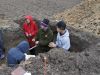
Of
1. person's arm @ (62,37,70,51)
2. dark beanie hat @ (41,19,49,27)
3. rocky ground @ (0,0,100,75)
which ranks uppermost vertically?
dark beanie hat @ (41,19,49,27)

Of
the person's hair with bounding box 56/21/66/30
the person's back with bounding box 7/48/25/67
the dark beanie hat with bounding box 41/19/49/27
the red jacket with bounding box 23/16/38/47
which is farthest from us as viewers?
the red jacket with bounding box 23/16/38/47

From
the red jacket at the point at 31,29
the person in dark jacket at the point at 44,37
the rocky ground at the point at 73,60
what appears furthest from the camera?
the red jacket at the point at 31,29

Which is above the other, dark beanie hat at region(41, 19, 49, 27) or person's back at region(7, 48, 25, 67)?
dark beanie hat at region(41, 19, 49, 27)

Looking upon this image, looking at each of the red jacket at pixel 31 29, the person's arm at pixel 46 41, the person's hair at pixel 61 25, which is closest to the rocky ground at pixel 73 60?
the person's hair at pixel 61 25

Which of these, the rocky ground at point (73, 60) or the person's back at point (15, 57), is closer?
the rocky ground at point (73, 60)

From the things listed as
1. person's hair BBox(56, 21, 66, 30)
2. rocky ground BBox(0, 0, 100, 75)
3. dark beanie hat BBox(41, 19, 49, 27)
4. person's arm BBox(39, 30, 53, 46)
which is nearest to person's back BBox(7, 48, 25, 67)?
rocky ground BBox(0, 0, 100, 75)

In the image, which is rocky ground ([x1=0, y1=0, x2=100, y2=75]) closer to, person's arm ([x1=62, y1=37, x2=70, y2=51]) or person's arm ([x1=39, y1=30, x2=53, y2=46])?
person's arm ([x1=62, y1=37, x2=70, y2=51])

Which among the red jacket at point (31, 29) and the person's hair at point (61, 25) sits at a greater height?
the person's hair at point (61, 25)

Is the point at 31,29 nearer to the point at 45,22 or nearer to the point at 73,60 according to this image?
the point at 45,22

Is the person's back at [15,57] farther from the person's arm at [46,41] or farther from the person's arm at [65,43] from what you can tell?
the person's arm at [46,41]

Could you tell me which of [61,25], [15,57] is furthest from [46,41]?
[15,57]

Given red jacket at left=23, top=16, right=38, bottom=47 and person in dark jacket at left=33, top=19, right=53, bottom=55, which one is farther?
red jacket at left=23, top=16, right=38, bottom=47

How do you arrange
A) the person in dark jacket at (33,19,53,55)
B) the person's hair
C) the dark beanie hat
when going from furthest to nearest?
the person in dark jacket at (33,19,53,55), the dark beanie hat, the person's hair

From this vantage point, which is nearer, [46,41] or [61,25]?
[61,25]
